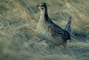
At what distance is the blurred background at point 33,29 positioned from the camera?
699 cm

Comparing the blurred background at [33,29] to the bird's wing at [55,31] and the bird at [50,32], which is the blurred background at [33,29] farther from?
the bird's wing at [55,31]

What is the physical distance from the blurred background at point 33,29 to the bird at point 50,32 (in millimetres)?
162

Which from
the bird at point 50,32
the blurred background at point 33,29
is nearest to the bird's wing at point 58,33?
the bird at point 50,32

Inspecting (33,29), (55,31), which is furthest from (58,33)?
(33,29)

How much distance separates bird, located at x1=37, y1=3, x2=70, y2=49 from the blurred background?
0.53ft

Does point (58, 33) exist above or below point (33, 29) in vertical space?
below

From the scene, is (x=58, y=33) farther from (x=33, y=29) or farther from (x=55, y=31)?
(x=33, y=29)

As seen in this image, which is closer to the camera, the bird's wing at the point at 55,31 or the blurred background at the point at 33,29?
the blurred background at the point at 33,29

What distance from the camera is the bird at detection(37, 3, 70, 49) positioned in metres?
7.59

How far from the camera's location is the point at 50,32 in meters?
7.62

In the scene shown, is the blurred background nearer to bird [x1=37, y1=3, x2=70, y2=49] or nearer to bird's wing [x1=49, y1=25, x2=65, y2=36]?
bird [x1=37, y1=3, x2=70, y2=49]

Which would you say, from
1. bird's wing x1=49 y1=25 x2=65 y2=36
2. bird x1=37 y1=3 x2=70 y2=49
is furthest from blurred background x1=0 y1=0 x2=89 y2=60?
bird's wing x1=49 y1=25 x2=65 y2=36

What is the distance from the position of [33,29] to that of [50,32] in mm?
1007

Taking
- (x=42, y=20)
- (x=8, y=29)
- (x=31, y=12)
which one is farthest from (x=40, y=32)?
(x=31, y=12)
